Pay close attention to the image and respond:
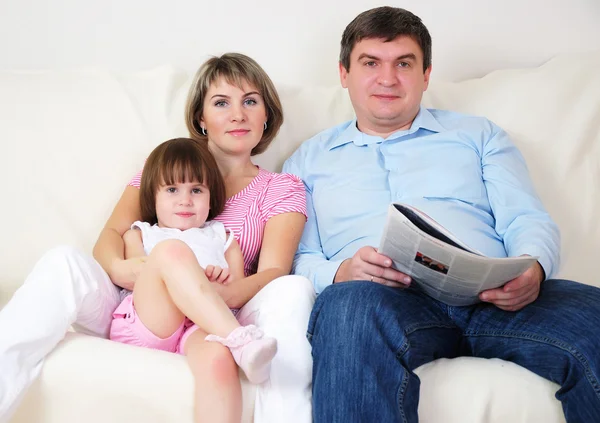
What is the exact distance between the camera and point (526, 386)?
3.91ft

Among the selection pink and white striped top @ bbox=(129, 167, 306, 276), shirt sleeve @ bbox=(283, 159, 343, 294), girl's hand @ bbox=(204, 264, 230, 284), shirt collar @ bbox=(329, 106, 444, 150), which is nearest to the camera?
girl's hand @ bbox=(204, 264, 230, 284)

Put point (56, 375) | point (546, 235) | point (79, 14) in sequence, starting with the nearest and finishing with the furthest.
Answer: point (56, 375), point (546, 235), point (79, 14)

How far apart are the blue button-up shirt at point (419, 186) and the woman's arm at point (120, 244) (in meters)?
0.40

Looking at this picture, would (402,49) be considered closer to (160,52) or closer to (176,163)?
(176,163)

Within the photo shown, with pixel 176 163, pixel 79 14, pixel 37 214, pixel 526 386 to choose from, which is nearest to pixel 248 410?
pixel 526 386

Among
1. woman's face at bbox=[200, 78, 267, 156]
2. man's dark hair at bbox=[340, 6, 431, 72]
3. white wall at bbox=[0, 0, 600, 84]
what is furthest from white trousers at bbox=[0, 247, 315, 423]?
white wall at bbox=[0, 0, 600, 84]

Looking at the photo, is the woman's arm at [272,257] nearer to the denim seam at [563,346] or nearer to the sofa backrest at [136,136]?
the sofa backrest at [136,136]

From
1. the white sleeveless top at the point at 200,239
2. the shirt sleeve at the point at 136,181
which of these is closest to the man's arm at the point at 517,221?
the white sleeveless top at the point at 200,239

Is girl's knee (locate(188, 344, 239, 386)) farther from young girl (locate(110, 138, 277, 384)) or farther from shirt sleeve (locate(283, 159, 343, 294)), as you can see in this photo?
shirt sleeve (locate(283, 159, 343, 294))

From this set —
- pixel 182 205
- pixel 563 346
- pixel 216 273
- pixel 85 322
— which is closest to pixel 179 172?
pixel 182 205

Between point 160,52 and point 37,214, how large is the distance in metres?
0.73

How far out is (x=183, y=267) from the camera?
4.13 ft

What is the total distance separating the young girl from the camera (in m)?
1.20

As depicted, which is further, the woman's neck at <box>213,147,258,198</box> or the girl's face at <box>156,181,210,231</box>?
the woman's neck at <box>213,147,258,198</box>
